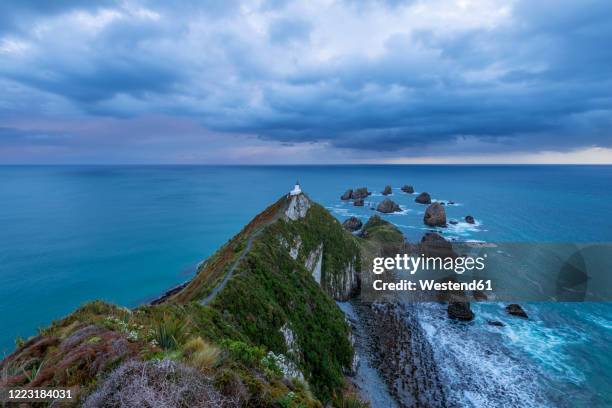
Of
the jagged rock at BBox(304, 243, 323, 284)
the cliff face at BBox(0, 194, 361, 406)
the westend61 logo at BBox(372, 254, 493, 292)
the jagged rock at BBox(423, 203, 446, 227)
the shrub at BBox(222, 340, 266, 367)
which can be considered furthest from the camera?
the jagged rock at BBox(423, 203, 446, 227)

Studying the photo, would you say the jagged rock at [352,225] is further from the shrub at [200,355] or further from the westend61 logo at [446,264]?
the shrub at [200,355]

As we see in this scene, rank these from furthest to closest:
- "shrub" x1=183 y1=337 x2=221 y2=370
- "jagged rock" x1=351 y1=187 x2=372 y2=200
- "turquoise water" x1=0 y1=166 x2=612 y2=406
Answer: "jagged rock" x1=351 y1=187 x2=372 y2=200, "turquoise water" x1=0 y1=166 x2=612 y2=406, "shrub" x1=183 y1=337 x2=221 y2=370

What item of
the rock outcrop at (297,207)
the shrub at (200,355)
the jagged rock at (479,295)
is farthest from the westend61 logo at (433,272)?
the shrub at (200,355)

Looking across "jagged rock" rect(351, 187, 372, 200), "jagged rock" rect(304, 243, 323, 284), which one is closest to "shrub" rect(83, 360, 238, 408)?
"jagged rock" rect(304, 243, 323, 284)

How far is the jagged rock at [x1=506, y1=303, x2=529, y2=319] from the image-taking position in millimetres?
42906

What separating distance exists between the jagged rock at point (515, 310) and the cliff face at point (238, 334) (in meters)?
24.6

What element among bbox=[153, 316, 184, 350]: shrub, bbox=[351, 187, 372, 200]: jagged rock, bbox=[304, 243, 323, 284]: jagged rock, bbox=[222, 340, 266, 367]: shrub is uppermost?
bbox=[153, 316, 184, 350]: shrub

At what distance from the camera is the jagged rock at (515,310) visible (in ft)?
141

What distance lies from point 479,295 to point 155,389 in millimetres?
55734

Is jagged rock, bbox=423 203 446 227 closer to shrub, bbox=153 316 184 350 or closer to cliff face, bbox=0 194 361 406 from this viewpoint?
cliff face, bbox=0 194 361 406

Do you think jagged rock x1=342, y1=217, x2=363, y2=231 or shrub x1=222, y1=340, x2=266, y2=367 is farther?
jagged rock x1=342, y1=217, x2=363, y2=231

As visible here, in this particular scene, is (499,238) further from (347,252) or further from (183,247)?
(183,247)

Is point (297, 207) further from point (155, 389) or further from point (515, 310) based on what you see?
point (155, 389)

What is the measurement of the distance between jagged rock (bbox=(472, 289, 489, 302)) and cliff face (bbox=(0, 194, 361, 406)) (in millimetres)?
20532
